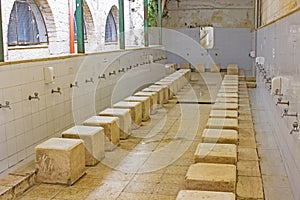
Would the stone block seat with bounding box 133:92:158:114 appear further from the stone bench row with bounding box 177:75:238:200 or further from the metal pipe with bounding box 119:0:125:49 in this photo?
the metal pipe with bounding box 119:0:125:49

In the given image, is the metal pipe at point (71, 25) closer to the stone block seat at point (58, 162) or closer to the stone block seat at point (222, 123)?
the stone block seat at point (222, 123)

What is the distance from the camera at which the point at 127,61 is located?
9078 millimetres

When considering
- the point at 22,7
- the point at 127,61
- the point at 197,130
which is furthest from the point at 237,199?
the point at 22,7

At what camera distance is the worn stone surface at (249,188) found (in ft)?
A: 11.5

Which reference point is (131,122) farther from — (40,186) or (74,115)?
(40,186)

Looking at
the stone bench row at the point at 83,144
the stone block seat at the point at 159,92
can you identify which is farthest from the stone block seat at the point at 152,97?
the stone bench row at the point at 83,144

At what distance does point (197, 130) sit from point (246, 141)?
1.11 metres

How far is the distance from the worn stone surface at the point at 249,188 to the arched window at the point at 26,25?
5853mm

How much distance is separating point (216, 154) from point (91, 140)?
4.69 feet

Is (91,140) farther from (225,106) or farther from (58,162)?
(225,106)

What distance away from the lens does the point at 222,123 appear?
5.20 metres

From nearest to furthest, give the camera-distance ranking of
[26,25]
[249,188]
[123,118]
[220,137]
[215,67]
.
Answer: [249,188]
[220,137]
[123,118]
[26,25]
[215,67]

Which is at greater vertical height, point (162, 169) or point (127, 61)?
point (127, 61)

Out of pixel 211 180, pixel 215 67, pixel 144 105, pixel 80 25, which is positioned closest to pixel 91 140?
pixel 211 180
